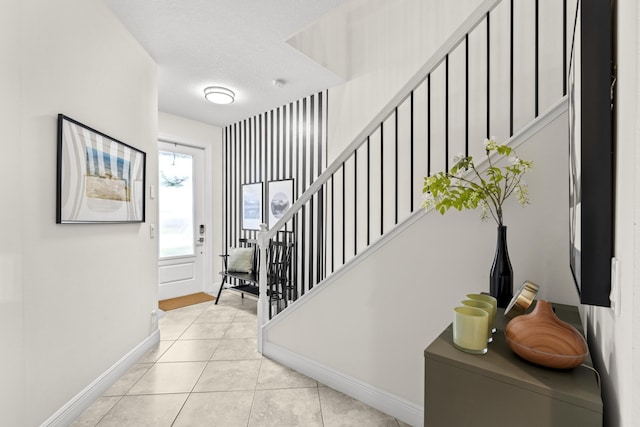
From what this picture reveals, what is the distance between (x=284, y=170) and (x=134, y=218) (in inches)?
80.5

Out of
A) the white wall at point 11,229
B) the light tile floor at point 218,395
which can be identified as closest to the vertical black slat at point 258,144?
the light tile floor at point 218,395

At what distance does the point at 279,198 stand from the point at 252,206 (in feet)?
1.95

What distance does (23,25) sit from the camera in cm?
149

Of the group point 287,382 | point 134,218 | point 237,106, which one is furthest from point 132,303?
point 237,106

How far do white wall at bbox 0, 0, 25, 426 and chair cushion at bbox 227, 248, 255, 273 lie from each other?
2.68 m

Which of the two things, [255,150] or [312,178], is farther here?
[255,150]

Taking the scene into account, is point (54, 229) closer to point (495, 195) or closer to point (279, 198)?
point (495, 195)

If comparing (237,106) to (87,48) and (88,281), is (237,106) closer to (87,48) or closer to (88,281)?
(87,48)

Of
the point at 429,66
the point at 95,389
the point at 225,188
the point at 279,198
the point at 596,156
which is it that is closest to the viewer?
the point at 596,156

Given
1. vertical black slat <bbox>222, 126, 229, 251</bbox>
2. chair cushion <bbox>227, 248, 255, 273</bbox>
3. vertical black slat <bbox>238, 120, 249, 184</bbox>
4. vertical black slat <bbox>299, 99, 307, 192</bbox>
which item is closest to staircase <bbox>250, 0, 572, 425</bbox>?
vertical black slat <bbox>299, 99, 307, 192</bbox>

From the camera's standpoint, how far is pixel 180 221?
4.47 meters

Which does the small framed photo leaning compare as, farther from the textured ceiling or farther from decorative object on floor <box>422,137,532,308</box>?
decorative object on floor <box>422,137,532,308</box>

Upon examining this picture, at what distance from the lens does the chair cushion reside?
4.15 metres

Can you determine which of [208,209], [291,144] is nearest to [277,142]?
[291,144]
